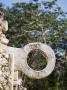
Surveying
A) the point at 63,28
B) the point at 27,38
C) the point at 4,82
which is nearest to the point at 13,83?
the point at 4,82

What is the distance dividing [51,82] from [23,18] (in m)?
3.39

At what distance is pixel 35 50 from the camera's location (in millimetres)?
6531

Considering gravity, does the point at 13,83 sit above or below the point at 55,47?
above

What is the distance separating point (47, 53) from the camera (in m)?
6.45

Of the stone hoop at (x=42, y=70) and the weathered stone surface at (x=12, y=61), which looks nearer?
the weathered stone surface at (x=12, y=61)

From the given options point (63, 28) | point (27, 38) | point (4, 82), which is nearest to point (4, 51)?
point (4, 82)

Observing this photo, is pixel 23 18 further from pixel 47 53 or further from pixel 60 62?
pixel 47 53

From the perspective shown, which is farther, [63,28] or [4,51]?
[63,28]

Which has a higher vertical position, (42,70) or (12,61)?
(12,61)

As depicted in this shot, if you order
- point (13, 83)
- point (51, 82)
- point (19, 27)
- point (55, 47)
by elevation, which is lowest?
point (51, 82)

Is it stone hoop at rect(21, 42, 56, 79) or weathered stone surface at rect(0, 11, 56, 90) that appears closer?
weathered stone surface at rect(0, 11, 56, 90)

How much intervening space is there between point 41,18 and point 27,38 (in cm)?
119

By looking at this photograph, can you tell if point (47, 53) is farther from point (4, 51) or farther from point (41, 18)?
point (41, 18)

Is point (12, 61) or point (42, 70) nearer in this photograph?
point (12, 61)
